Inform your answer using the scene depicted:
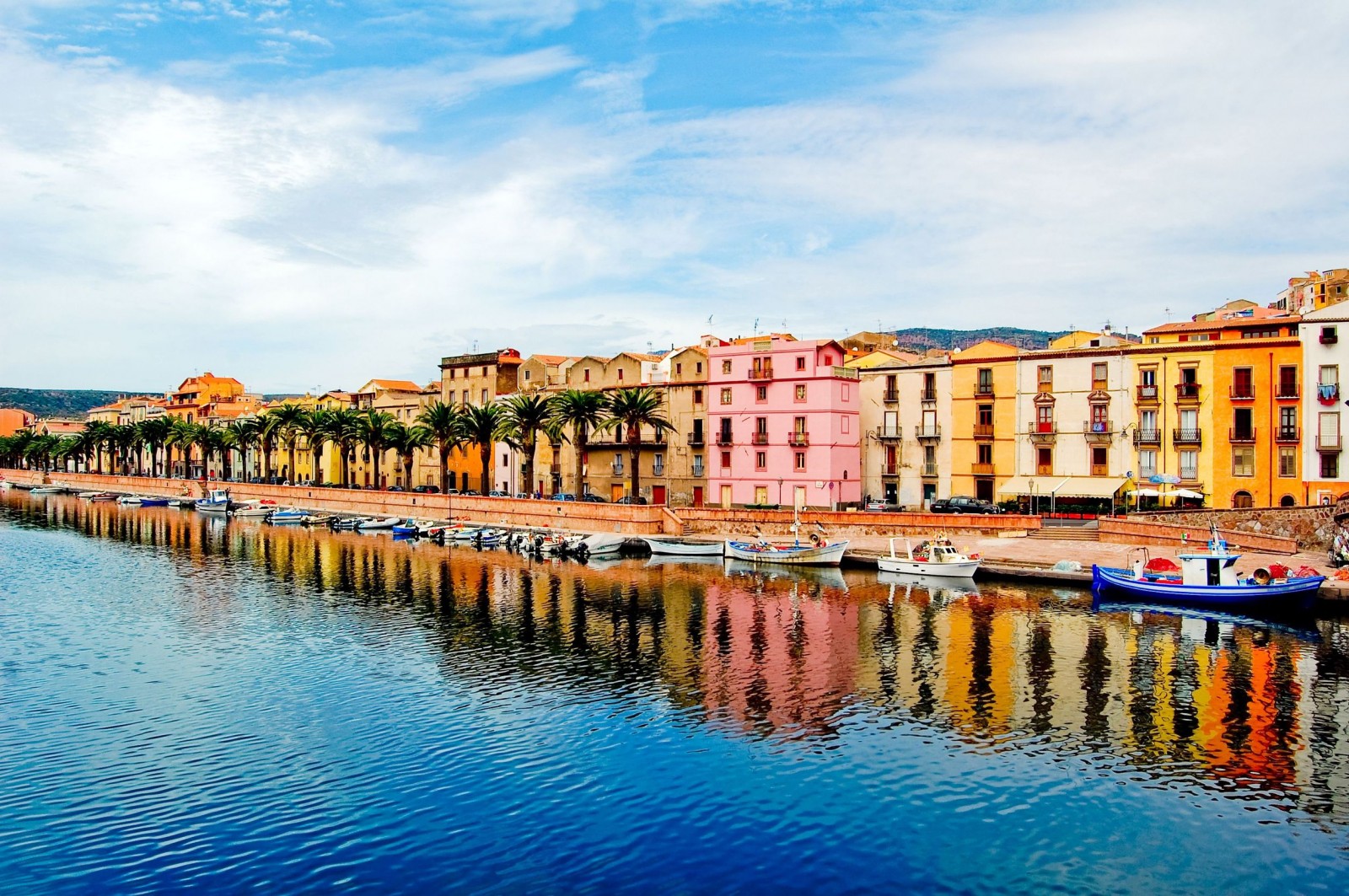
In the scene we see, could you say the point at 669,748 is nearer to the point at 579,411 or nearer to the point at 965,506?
the point at 965,506

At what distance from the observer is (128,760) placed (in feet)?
97.5

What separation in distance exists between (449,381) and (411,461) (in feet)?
33.2

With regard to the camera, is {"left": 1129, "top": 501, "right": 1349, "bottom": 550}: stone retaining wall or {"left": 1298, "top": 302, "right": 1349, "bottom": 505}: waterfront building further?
{"left": 1298, "top": 302, "right": 1349, "bottom": 505}: waterfront building

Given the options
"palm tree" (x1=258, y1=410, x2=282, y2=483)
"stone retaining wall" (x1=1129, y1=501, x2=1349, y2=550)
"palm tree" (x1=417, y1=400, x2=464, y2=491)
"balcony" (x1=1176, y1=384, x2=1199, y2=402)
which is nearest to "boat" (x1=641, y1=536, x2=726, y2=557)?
"stone retaining wall" (x1=1129, y1=501, x2=1349, y2=550)

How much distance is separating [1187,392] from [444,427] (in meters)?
65.9

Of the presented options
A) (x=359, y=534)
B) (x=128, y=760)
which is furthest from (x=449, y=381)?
(x=128, y=760)

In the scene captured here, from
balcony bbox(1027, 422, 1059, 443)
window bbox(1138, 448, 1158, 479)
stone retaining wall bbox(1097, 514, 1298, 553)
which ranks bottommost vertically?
stone retaining wall bbox(1097, 514, 1298, 553)

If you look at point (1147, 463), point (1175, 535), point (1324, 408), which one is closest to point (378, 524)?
point (1147, 463)

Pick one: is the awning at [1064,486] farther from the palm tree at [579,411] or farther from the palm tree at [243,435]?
the palm tree at [243,435]

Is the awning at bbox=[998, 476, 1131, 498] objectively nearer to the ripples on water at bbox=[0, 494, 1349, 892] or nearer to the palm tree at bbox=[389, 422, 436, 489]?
the ripples on water at bbox=[0, 494, 1349, 892]

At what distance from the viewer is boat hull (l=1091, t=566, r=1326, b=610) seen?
166ft

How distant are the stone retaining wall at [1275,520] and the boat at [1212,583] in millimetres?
8255

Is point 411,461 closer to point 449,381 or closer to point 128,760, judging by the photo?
point 449,381

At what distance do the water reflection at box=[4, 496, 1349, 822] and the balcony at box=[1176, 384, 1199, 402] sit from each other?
22338 mm
